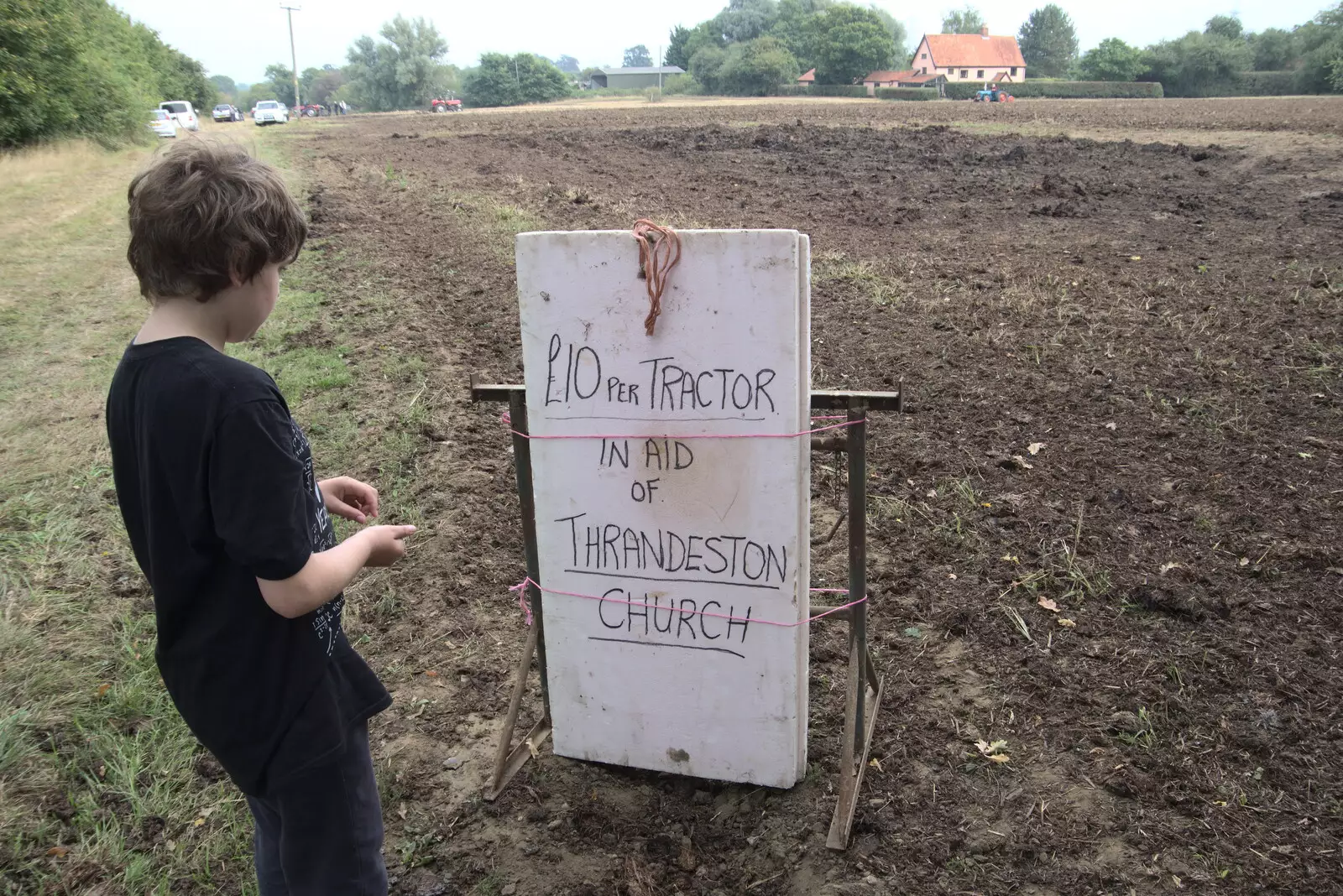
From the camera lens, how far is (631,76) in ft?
393

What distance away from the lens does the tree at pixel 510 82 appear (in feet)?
304

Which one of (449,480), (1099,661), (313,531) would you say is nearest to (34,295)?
(449,480)

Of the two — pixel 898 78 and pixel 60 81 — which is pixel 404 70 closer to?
pixel 898 78

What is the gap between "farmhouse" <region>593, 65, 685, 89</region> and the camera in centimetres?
11256

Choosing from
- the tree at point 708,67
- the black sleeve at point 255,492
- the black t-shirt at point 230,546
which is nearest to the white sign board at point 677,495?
the black t-shirt at point 230,546

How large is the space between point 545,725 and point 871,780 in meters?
1.08

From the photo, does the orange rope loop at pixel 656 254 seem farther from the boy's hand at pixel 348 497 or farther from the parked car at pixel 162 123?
the parked car at pixel 162 123

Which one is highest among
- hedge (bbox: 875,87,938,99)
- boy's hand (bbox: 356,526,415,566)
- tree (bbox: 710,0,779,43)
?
tree (bbox: 710,0,779,43)

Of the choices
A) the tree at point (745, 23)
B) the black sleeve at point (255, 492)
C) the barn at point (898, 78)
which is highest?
the tree at point (745, 23)

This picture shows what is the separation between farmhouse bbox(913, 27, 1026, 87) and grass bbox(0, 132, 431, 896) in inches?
3381

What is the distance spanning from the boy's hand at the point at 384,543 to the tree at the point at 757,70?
8100 cm

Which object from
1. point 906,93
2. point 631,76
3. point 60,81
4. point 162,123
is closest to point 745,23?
point 631,76

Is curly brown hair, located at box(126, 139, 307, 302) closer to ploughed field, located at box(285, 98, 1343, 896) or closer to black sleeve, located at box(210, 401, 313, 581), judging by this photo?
black sleeve, located at box(210, 401, 313, 581)

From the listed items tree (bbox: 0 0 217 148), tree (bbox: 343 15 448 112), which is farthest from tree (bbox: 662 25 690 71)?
tree (bbox: 0 0 217 148)
